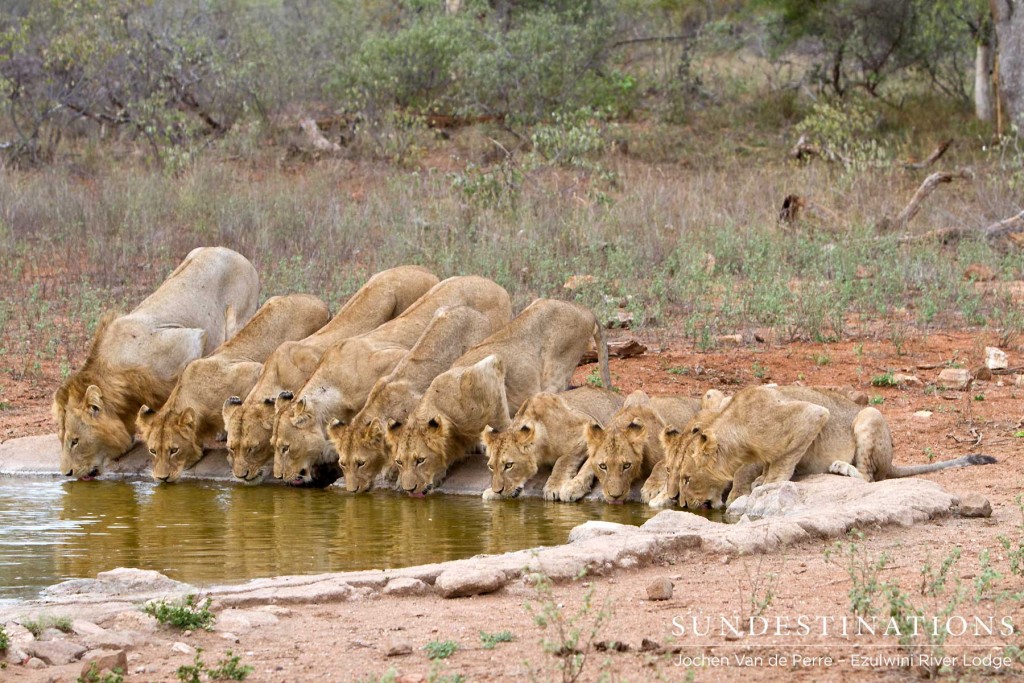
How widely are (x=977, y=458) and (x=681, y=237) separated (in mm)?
8309

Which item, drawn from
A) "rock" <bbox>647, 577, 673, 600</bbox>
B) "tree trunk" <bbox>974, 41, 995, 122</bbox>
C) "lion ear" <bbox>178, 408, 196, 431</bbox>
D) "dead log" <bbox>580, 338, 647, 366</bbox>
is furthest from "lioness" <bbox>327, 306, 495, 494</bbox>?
"tree trunk" <bbox>974, 41, 995, 122</bbox>

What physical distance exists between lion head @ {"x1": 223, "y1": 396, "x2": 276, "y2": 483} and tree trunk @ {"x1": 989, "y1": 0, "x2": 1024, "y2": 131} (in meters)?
16.8

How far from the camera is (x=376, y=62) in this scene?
25984 millimetres

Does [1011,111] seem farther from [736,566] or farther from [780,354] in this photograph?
[736,566]

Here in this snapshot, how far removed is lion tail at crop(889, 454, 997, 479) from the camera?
870 centimetres

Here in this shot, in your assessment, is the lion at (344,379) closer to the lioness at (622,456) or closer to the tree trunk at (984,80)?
the lioness at (622,456)

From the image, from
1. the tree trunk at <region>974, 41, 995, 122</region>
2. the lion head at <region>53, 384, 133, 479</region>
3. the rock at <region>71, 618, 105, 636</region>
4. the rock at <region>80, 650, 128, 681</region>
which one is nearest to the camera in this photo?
the rock at <region>80, 650, 128, 681</region>

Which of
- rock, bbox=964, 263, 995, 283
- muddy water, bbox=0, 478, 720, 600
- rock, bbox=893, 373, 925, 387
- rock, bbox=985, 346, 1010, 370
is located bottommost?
muddy water, bbox=0, 478, 720, 600

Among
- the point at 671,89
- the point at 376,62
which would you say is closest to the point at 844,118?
the point at 671,89

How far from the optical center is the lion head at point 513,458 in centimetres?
895

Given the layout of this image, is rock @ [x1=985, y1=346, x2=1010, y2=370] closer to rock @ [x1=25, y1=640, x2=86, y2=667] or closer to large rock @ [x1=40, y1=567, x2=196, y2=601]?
large rock @ [x1=40, y1=567, x2=196, y2=601]

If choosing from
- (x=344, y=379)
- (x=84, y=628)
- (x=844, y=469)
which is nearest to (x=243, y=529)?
(x=344, y=379)

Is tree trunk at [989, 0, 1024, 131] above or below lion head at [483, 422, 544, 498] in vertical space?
above

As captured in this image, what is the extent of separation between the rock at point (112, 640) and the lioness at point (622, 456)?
399cm
